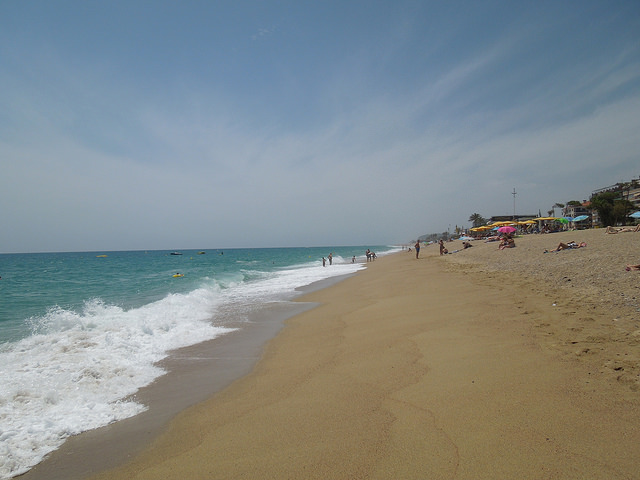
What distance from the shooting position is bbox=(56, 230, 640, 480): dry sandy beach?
2883 millimetres

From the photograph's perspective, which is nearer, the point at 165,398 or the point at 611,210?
the point at 165,398

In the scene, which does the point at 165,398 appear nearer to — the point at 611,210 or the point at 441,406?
the point at 441,406

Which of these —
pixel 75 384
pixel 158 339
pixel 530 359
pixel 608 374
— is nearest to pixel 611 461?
pixel 608 374

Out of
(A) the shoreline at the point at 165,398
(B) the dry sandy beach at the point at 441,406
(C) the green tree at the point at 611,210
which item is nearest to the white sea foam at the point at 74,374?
(A) the shoreline at the point at 165,398

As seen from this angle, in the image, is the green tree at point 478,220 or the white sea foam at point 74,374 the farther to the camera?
the green tree at point 478,220

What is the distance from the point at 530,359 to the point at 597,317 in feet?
7.78

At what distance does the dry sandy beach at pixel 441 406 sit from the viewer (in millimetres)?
2883

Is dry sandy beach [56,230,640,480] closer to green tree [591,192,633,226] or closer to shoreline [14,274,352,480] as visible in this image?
shoreline [14,274,352,480]

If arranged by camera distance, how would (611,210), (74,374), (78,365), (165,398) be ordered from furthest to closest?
(611,210) → (78,365) → (74,374) → (165,398)

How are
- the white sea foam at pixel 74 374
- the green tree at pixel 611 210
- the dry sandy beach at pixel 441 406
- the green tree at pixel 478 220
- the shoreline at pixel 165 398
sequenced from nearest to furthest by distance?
1. the dry sandy beach at pixel 441 406
2. the shoreline at pixel 165 398
3. the white sea foam at pixel 74 374
4. the green tree at pixel 611 210
5. the green tree at pixel 478 220

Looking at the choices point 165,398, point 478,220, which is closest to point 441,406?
point 165,398

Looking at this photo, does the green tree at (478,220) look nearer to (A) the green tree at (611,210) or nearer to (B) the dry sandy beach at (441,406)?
(A) the green tree at (611,210)

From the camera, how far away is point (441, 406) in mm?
3771

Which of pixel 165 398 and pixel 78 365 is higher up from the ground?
pixel 78 365
